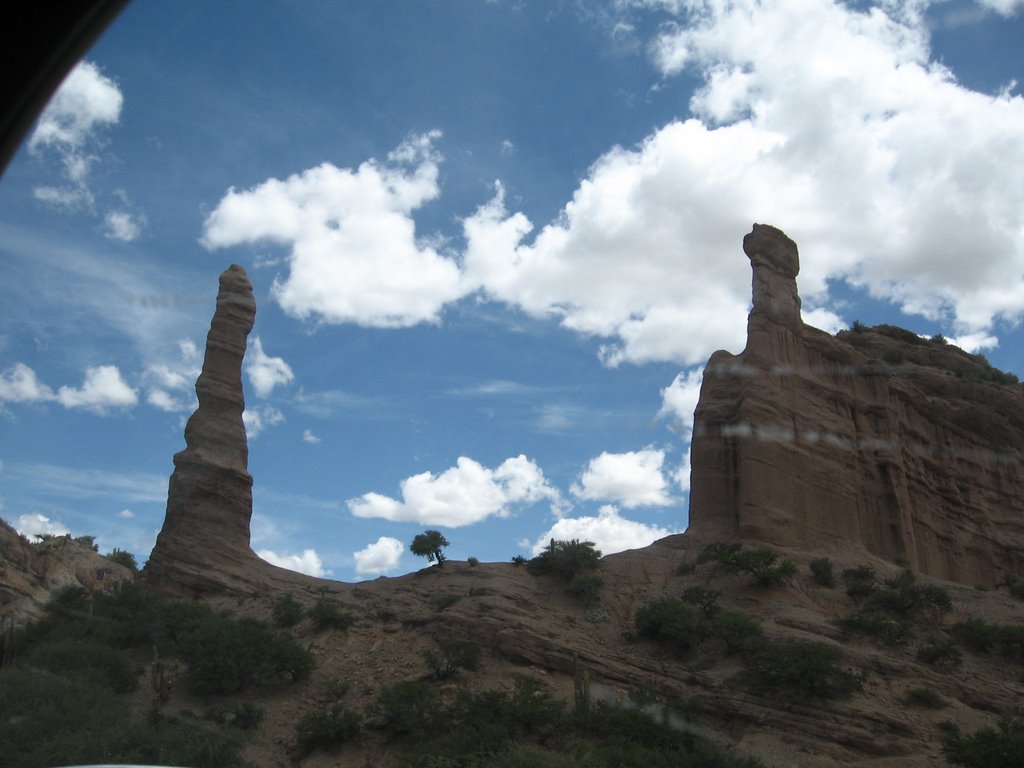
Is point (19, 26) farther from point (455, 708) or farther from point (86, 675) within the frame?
point (86, 675)

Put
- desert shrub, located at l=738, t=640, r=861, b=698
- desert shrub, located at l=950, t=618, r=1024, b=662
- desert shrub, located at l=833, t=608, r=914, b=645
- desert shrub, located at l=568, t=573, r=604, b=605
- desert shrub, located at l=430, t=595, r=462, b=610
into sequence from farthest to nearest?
desert shrub, located at l=568, t=573, r=604, b=605
desert shrub, located at l=430, t=595, r=462, b=610
desert shrub, located at l=950, t=618, r=1024, b=662
desert shrub, located at l=833, t=608, r=914, b=645
desert shrub, located at l=738, t=640, r=861, b=698

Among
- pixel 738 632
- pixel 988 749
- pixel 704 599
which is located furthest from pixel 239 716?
pixel 988 749

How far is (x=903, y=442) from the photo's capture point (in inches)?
2005

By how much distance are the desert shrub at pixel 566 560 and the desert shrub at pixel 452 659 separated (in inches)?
319

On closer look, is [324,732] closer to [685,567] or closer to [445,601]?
[445,601]

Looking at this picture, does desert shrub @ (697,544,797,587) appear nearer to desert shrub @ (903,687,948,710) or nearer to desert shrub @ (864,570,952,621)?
desert shrub @ (864,570,952,621)

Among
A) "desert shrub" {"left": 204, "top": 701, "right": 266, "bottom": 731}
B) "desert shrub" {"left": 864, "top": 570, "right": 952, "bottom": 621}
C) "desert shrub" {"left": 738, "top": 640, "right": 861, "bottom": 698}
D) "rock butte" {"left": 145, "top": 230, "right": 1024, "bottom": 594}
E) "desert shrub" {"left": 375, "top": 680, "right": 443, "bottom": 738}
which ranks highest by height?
"rock butte" {"left": 145, "top": 230, "right": 1024, "bottom": 594}

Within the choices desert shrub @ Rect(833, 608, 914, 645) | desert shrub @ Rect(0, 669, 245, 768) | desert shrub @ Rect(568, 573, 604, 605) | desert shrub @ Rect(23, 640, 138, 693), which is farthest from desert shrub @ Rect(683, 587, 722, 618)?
desert shrub @ Rect(23, 640, 138, 693)

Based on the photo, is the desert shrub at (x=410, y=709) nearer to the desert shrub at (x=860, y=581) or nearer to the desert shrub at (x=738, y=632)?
the desert shrub at (x=738, y=632)

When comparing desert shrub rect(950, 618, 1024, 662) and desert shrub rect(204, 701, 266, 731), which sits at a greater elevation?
desert shrub rect(950, 618, 1024, 662)

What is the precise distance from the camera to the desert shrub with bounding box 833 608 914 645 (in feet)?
113

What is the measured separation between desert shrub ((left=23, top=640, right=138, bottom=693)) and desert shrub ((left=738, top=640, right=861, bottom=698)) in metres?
20.0

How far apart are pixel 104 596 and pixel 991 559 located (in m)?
44.8

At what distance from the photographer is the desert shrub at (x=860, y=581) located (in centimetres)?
3831
